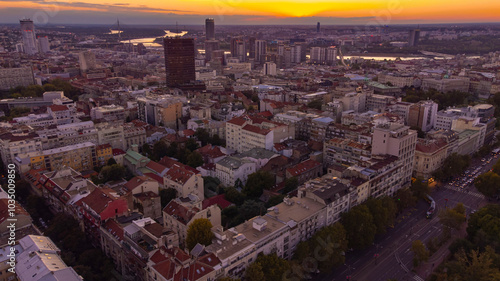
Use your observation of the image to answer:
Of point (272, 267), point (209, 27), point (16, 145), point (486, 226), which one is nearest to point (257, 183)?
point (272, 267)

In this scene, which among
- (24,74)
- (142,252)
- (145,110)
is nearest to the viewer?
(142,252)

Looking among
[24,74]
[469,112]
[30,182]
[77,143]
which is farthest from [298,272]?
[24,74]

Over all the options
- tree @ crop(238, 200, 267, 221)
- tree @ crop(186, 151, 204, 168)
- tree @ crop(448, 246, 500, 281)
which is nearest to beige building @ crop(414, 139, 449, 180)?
tree @ crop(448, 246, 500, 281)

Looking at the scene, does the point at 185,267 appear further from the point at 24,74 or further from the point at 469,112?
the point at 24,74

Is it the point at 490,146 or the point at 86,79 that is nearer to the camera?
the point at 490,146

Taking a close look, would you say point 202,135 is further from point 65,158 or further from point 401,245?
point 401,245

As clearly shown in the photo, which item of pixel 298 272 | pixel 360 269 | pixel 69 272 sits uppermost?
pixel 69 272

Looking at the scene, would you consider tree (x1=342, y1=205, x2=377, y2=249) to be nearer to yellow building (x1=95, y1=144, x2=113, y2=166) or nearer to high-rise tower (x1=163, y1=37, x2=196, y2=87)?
yellow building (x1=95, y1=144, x2=113, y2=166)

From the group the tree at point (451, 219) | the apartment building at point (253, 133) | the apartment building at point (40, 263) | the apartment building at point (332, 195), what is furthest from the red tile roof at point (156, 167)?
the tree at point (451, 219)
